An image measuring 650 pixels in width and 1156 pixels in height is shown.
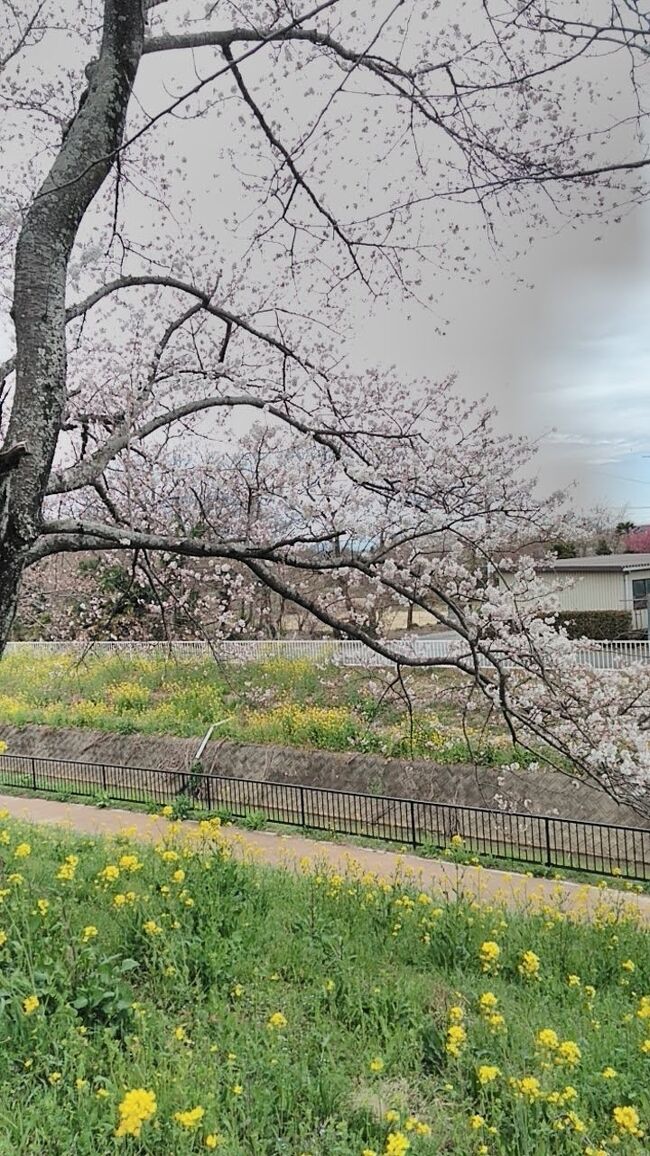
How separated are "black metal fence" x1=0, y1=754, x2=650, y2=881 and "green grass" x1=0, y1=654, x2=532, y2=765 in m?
0.81

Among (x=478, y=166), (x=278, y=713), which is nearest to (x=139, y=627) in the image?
(x=278, y=713)

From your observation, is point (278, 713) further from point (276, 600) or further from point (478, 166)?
point (478, 166)

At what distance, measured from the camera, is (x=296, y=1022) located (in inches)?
95.3

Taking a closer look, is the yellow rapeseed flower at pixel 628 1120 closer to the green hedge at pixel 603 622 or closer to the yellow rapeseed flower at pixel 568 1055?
the yellow rapeseed flower at pixel 568 1055

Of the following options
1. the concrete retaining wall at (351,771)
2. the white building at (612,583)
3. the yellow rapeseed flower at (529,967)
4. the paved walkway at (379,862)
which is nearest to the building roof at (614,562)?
the white building at (612,583)

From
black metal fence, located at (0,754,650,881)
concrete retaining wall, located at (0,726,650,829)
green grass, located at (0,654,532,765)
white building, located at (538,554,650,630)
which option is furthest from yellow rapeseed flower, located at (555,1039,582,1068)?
white building, located at (538,554,650,630)

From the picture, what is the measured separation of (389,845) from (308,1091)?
525 centimetres

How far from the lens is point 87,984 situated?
2.45 metres

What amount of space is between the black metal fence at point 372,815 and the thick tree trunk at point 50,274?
14.9ft

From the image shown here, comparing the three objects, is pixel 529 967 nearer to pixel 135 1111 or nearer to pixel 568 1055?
pixel 568 1055

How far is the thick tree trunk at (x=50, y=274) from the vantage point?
2.83 metres

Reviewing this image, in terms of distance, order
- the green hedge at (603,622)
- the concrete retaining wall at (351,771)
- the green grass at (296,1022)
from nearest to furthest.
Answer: the green grass at (296,1022) → the concrete retaining wall at (351,771) → the green hedge at (603,622)

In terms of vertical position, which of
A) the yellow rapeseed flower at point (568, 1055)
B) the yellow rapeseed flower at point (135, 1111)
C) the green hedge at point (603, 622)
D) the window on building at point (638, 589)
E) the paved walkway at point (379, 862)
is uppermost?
the window on building at point (638, 589)

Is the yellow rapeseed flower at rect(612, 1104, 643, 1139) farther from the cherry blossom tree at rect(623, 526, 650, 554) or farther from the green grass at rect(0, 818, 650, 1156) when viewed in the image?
the cherry blossom tree at rect(623, 526, 650, 554)
